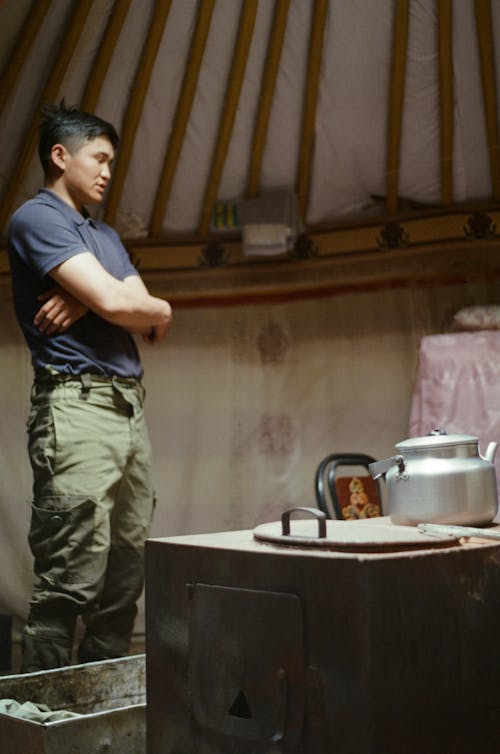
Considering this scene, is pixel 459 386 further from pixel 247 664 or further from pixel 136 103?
pixel 247 664

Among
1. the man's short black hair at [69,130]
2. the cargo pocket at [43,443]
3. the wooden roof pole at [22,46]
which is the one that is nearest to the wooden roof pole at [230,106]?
the wooden roof pole at [22,46]

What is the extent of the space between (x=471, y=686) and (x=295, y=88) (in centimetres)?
240

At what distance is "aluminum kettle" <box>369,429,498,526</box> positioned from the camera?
1356mm

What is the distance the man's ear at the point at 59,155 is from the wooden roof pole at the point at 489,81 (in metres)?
1.43

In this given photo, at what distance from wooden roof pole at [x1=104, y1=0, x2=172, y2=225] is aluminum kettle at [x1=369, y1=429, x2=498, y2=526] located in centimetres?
199

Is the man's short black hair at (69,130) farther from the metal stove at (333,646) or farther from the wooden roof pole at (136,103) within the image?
the metal stove at (333,646)

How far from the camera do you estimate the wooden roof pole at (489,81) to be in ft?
9.30

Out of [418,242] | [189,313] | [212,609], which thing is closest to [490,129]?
[418,242]

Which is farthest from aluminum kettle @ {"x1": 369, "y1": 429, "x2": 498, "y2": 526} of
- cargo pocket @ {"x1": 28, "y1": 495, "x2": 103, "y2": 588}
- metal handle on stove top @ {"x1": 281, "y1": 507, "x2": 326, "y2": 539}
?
cargo pocket @ {"x1": 28, "y1": 495, "x2": 103, "y2": 588}

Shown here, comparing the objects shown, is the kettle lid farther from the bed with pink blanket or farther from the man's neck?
the bed with pink blanket

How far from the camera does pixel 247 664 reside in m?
1.20

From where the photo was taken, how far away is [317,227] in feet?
11.2

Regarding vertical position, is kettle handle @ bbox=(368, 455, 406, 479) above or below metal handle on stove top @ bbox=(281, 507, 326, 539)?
above

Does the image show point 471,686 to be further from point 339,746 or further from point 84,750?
point 84,750
